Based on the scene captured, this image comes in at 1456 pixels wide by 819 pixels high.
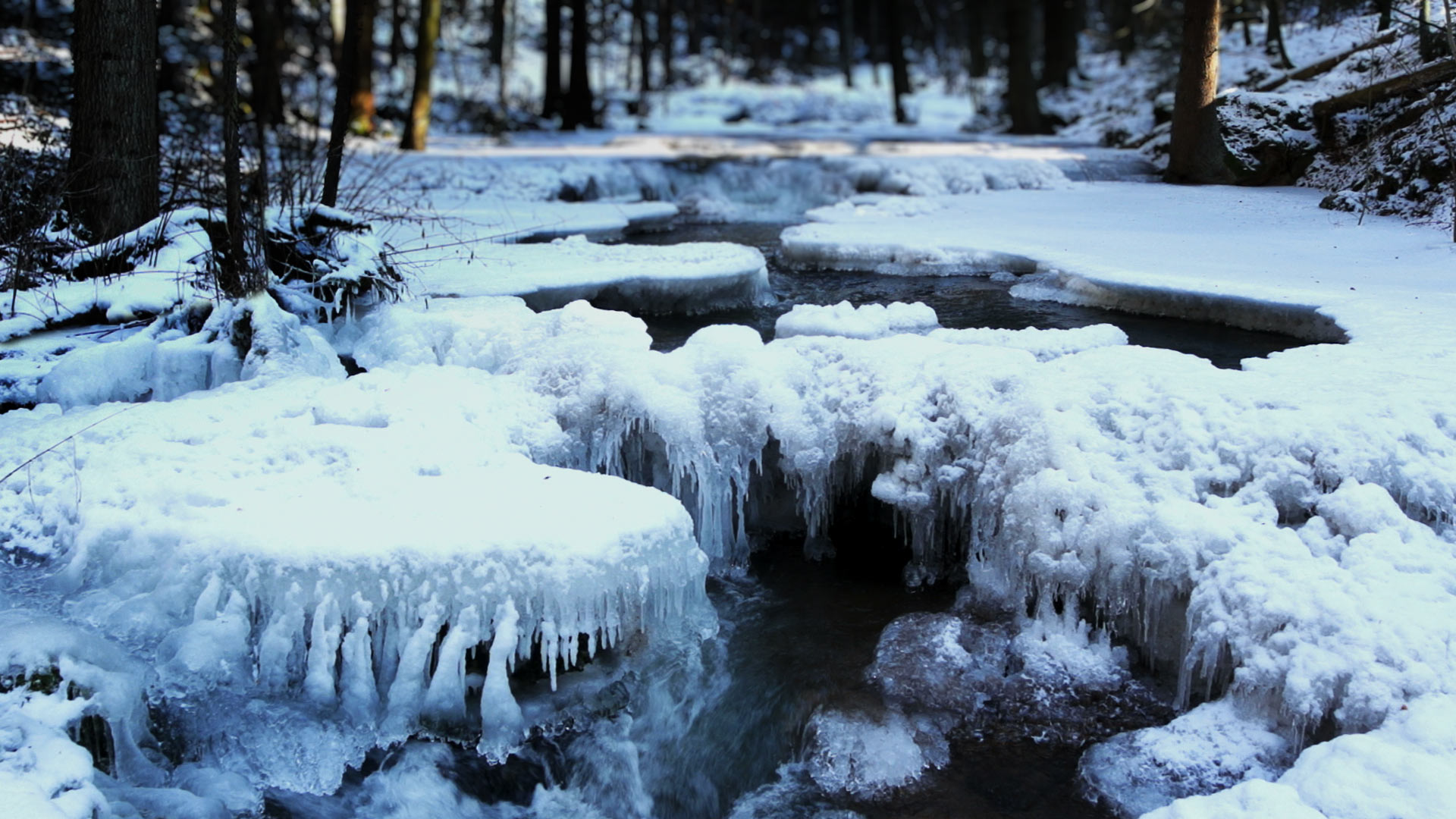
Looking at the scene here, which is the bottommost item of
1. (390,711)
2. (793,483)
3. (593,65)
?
(390,711)

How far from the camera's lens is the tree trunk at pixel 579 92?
17.8 m

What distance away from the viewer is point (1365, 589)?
3.71 meters

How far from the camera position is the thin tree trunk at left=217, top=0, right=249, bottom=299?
17.7ft

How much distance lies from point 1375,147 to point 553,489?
28.3ft

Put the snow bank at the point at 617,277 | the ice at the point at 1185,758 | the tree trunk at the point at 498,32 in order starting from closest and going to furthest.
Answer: the ice at the point at 1185,758 → the snow bank at the point at 617,277 → the tree trunk at the point at 498,32

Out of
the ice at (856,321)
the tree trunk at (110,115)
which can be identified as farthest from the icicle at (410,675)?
the tree trunk at (110,115)

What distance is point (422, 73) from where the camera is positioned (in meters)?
13.6

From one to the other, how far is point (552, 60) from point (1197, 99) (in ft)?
37.8

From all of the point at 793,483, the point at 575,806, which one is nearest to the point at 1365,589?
the point at 793,483

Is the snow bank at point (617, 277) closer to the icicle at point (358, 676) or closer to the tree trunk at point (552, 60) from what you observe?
the icicle at point (358, 676)

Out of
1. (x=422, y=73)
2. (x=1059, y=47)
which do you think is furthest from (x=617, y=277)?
(x=1059, y=47)

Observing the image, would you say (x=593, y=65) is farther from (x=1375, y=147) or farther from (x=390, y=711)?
(x=390, y=711)

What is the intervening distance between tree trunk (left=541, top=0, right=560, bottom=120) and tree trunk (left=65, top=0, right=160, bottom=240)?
1197 centimetres

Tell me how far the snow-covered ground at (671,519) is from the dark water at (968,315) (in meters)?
0.22
